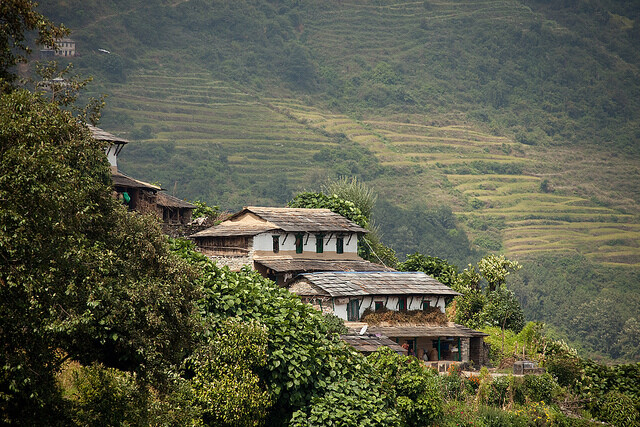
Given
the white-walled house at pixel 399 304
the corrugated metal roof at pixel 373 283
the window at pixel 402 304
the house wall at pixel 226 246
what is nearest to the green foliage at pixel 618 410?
the white-walled house at pixel 399 304

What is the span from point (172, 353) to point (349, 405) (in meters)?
9.59

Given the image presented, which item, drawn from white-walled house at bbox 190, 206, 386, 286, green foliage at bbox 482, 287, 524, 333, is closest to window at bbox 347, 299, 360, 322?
white-walled house at bbox 190, 206, 386, 286

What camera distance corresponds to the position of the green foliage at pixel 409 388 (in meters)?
36.4

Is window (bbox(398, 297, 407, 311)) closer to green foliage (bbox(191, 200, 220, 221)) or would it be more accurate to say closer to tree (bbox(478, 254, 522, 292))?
tree (bbox(478, 254, 522, 292))

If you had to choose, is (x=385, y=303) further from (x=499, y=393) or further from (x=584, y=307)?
(x=584, y=307)

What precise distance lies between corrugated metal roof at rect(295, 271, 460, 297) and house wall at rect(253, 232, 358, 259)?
708cm

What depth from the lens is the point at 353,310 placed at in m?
55.0

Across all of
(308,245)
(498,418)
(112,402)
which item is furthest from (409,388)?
(308,245)

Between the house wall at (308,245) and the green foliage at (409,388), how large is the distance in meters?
26.6

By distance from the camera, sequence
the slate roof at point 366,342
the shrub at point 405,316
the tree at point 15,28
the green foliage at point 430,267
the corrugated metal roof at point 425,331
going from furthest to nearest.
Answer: the green foliage at point 430,267 → the shrub at point 405,316 → the corrugated metal roof at point 425,331 → the slate roof at point 366,342 → the tree at point 15,28

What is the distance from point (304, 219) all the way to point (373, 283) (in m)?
12.5

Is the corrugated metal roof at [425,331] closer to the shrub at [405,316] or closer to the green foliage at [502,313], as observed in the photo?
the shrub at [405,316]

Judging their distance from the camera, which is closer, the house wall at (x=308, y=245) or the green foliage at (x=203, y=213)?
the house wall at (x=308, y=245)

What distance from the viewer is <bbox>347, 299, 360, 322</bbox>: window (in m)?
54.7
